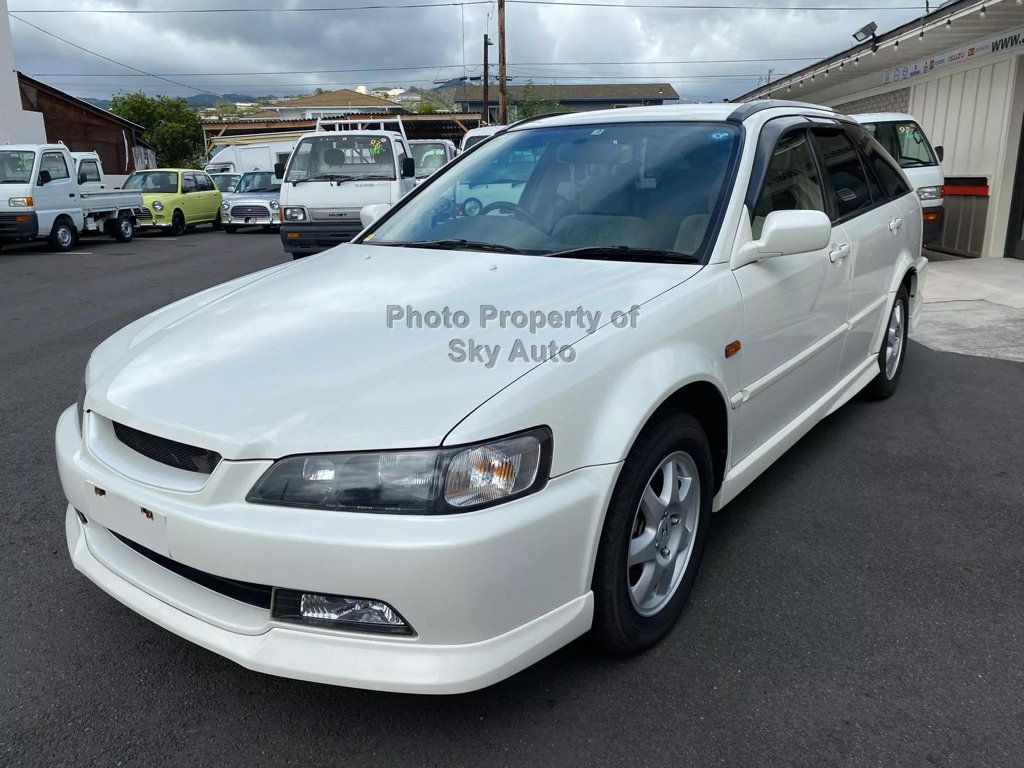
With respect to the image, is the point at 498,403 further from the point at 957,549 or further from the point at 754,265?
the point at 957,549

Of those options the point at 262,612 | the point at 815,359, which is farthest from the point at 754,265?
the point at 262,612

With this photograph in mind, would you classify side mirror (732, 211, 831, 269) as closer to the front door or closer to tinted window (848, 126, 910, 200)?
the front door

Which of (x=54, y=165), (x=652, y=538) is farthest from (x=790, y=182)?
(x=54, y=165)

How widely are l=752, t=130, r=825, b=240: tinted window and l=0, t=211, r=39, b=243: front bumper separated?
14.9 meters

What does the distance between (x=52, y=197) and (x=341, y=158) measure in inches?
265

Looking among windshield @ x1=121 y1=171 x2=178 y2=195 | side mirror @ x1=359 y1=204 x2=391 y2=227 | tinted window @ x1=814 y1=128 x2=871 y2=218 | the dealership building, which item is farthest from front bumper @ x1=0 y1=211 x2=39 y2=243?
tinted window @ x1=814 y1=128 x2=871 y2=218

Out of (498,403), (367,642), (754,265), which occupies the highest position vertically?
(754,265)

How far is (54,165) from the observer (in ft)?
50.1

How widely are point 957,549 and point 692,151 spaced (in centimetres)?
184

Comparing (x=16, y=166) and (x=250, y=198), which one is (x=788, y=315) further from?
(x=250, y=198)

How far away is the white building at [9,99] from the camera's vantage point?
2355cm

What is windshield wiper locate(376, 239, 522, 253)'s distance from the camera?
303 cm

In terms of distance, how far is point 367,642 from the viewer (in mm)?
1910

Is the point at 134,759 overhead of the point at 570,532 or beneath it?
beneath
